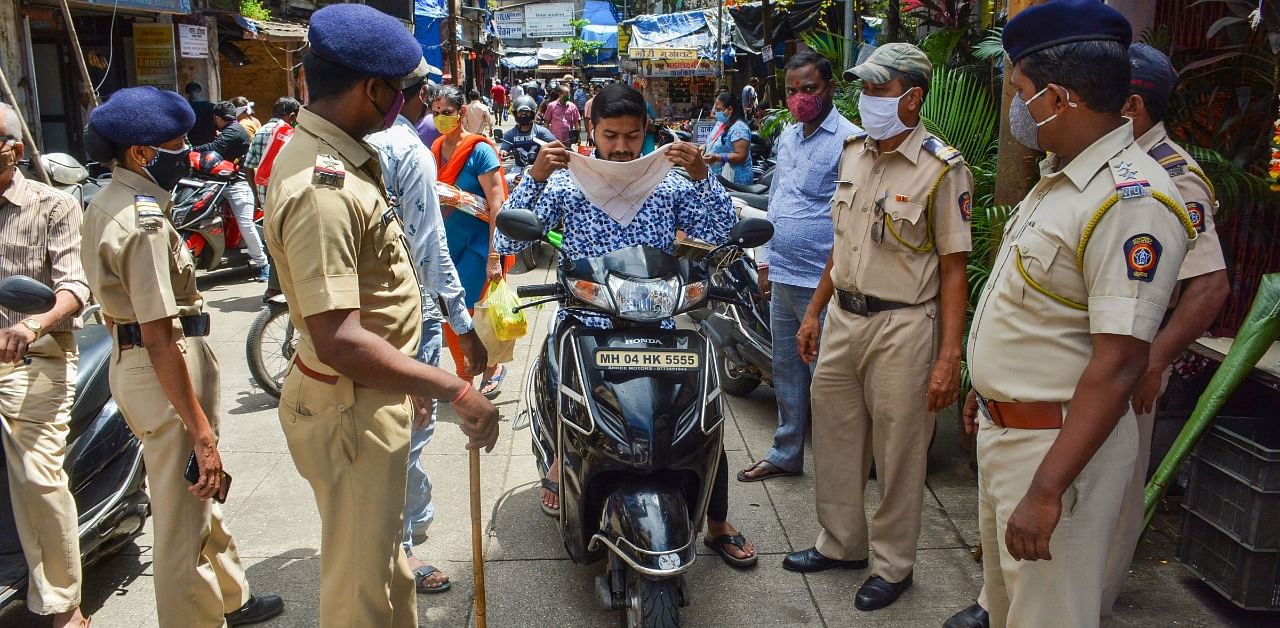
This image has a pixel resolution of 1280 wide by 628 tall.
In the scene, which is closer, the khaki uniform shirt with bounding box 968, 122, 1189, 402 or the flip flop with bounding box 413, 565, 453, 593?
the khaki uniform shirt with bounding box 968, 122, 1189, 402

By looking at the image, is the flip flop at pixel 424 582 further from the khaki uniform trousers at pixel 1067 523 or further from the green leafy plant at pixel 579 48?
the green leafy plant at pixel 579 48

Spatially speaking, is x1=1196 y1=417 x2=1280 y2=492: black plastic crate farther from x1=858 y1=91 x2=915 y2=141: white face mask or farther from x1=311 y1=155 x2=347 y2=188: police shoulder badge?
x1=311 y1=155 x2=347 y2=188: police shoulder badge

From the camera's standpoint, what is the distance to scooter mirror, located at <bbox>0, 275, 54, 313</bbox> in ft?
9.20

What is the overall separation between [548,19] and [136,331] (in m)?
61.4

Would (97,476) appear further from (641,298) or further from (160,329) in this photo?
(641,298)

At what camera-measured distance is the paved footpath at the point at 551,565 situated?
11.6 ft

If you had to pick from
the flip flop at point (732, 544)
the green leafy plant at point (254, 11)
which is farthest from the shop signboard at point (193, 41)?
the flip flop at point (732, 544)

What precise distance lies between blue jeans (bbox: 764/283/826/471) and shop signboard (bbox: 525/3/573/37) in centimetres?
5665

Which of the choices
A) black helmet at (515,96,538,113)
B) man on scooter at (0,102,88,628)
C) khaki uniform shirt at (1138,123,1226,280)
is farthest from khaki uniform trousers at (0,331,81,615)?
black helmet at (515,96,538,113)

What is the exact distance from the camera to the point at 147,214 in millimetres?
2785

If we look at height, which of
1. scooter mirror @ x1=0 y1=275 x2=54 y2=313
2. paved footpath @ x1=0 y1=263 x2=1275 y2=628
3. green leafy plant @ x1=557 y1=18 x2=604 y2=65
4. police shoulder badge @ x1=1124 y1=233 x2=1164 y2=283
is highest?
green leafy plant @ x1=557 y1=18 x2=604 y2=65

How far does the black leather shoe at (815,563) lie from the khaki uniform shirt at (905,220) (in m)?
1.09

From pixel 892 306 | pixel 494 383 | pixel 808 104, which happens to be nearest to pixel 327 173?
pixel 892 306

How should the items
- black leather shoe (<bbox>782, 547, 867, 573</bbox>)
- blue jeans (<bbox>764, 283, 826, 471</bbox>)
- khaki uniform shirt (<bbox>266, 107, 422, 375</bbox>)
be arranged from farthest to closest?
blue jeans (<bbox>764, 283, 826, 471</bbox>) < black leather shoe (<bbox>782, 547, 867, 573</bbox>) < khaki uniform shirt (<bbox>266, 107, 422, 375</bbox>)
